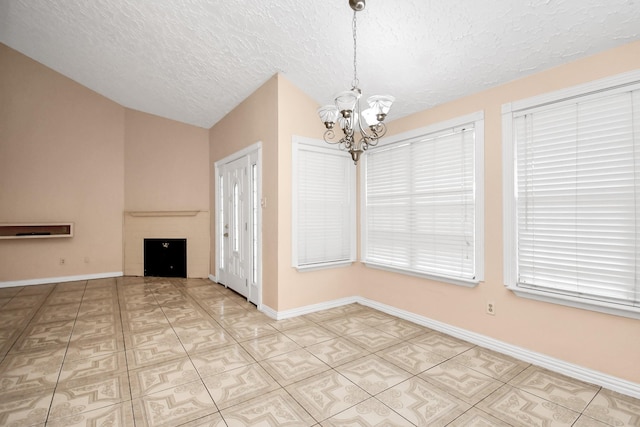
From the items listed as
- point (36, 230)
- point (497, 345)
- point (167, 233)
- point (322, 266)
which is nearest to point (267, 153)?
point (322, 266)

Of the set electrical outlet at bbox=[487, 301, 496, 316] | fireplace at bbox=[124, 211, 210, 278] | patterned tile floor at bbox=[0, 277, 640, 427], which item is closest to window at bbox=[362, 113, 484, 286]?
electrical outlet at bbox=[487, 301, 496, 316]

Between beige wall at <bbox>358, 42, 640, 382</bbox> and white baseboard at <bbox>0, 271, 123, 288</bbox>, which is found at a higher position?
beige wall at <bbox>358, 42, 640, 382</bbox>

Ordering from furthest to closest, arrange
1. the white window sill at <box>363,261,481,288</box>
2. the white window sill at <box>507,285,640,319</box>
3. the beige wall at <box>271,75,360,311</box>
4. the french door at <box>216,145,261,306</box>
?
the french door at <box>216,145,261,306</box>
the beige wall at <box>271,75,360,311</box>
the white window sill at <box>363,261,481,288</box>
the white window sill at <box>507,285,640,319</box>

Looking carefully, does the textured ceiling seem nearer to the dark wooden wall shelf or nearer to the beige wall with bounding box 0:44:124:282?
the beige wall with bounding box 0:44:124:282

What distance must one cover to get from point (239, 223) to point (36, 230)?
370cm

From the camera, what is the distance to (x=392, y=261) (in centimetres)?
371

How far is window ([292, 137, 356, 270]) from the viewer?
366 cm

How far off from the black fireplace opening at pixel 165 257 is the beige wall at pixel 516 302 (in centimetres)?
408

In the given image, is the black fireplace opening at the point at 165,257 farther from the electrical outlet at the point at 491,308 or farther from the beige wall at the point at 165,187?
the electrical outlet at the point at 491,308

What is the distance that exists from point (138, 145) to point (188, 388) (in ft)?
16.8

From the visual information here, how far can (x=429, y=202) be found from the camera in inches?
129

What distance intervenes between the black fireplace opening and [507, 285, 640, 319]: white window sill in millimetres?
5261

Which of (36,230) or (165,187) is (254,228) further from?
(36,230)

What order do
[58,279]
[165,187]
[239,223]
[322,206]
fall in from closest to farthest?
[322,206], [239,223], [58,279], [165,187]
